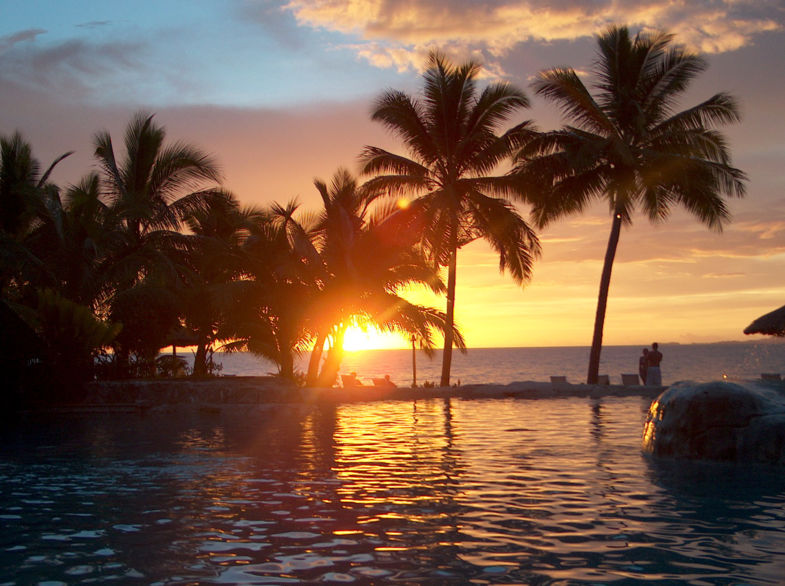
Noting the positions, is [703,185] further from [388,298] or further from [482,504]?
[482,504]

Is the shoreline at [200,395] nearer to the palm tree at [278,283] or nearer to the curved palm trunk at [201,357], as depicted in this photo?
the palm tree at [278,283]

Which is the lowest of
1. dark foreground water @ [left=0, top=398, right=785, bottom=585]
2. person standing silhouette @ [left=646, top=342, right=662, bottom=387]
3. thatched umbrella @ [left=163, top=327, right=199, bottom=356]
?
dark foreground water @ [left=0, top=398, right=785, bottom=585]

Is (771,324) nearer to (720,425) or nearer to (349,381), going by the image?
(720,425)

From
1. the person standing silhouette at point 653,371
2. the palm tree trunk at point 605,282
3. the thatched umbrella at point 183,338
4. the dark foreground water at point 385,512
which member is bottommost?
the dark foreground water at point 385,512

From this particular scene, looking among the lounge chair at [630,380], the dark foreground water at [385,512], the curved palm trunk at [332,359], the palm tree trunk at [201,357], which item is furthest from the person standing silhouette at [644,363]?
the palm tree trunk at [201,357]

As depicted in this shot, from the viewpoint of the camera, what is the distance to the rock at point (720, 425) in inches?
436

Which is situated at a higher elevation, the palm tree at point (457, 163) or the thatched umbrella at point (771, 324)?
the palm tree at point (457, 163)

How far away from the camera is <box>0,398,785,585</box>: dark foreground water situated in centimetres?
584

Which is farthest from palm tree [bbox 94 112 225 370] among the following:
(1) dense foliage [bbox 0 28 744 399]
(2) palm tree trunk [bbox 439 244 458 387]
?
(2) palm tree trunk [bbox 439 244 458 387]

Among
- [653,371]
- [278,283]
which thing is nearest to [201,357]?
[278,283]

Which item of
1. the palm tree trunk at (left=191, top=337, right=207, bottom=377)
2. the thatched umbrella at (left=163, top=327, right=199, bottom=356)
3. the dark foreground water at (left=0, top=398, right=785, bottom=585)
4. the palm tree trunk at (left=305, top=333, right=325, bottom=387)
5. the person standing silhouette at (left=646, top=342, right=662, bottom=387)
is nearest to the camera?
the dark foreground water at (left=0, top=398, right=785, bottom=585)

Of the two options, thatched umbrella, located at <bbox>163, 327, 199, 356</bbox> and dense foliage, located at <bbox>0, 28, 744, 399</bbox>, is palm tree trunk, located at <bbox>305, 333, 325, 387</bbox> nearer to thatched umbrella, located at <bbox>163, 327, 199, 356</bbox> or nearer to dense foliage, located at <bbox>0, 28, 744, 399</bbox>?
dense foliage, located at <bbox>0, 28, 744, 399</bbox>

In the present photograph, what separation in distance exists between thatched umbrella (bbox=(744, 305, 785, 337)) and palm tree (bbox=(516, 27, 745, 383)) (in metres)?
4.08

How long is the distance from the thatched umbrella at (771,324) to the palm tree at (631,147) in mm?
A: 4082
